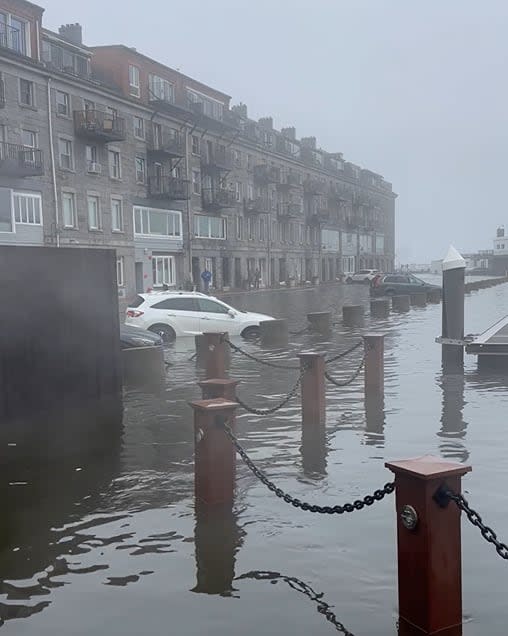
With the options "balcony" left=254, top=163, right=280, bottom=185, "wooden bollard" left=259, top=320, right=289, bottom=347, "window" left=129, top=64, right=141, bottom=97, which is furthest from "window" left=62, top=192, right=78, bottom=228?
"balcony" left=254, top=163, right=280, bottom=185

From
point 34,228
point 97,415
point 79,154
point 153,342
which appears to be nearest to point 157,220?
point 79,154

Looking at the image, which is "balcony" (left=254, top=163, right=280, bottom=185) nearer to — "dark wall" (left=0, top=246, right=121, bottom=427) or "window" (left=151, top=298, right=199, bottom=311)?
"window" (left=151, top=298, right=199, bottom=311)

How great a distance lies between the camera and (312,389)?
29.1 ft

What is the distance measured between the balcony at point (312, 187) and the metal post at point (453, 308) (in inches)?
2346

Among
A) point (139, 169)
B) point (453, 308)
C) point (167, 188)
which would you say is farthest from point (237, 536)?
point (167, 188)

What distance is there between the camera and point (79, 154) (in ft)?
128

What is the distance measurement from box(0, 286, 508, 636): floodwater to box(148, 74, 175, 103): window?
40.1 metres

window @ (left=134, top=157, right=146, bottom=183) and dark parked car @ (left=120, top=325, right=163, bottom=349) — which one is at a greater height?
window @ (left=134, top=157, right=146, bottom=183)

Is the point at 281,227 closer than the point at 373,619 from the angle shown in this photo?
No

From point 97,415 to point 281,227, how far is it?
5849cm

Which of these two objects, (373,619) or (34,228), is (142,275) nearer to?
(34,228)

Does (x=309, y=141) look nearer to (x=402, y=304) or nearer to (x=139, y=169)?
(x=139, y=169)

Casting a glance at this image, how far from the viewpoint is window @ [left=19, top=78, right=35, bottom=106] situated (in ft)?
116

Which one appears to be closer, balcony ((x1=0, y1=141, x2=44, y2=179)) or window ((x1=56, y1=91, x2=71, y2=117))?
balcony ((x1=0, y1=141, x2=44, y2=179))
